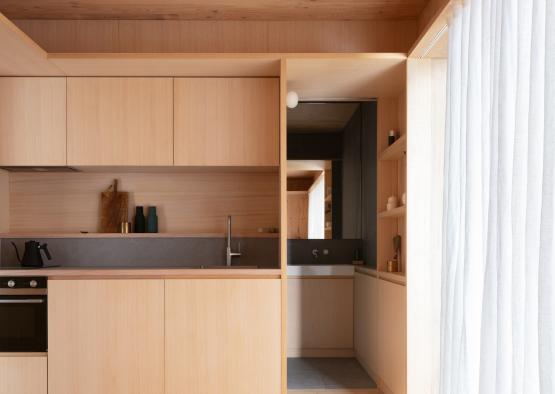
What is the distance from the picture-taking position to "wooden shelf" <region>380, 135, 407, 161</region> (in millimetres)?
3559

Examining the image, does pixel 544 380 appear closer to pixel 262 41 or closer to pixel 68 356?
pixel 68 356

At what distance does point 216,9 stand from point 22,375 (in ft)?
8.70

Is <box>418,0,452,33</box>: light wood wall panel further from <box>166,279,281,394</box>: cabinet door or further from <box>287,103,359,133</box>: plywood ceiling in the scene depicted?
<box>166,279,281,394</box>: cabinet door

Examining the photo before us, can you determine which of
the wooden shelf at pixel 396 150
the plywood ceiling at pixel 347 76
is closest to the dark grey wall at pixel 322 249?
the wooden shelf at pixel 396 150

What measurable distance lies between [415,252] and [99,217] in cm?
231

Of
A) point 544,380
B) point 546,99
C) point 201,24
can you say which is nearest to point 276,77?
point 201,24

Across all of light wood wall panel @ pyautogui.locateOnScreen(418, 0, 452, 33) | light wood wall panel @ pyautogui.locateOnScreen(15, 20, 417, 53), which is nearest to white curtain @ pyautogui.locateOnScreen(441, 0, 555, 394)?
light wood wall panel @ pyautogui.locateOnScreen(418, 0, 452, 33)

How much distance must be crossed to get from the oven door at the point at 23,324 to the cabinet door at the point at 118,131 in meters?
0.94

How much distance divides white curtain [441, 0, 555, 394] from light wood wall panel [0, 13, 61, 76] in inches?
87.1

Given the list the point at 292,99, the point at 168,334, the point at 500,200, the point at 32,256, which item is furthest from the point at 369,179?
the point at 32,256

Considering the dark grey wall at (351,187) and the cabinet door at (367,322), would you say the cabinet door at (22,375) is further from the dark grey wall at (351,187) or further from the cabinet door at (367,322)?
the dark grey wall at (351,187)

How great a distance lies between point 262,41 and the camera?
13.6 feet

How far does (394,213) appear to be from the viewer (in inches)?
149

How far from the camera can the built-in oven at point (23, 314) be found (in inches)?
134
